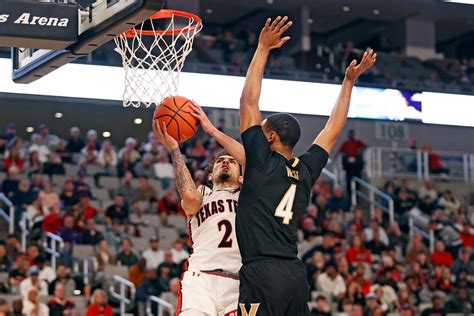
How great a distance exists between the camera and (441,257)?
1862 centimetres

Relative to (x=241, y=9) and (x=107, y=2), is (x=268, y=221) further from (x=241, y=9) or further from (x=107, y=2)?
(x=241, y=9)

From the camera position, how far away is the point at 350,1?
25.7 meters

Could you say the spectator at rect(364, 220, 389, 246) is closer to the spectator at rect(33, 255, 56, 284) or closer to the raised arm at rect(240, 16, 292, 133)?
the spectator at rect(33, 255, 56, 284)

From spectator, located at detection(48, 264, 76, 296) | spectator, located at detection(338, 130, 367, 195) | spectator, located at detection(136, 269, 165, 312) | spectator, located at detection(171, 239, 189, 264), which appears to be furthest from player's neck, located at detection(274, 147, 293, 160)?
spectator, located at detection(338, 130, 367, 195)

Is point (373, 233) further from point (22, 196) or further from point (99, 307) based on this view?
point (99, 307)

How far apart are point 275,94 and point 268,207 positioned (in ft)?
45.3

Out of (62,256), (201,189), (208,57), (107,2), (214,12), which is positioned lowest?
(62,256)

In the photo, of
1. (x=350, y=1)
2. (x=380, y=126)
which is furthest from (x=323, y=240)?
(x=350, y=1)

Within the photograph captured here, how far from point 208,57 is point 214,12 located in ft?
16.0

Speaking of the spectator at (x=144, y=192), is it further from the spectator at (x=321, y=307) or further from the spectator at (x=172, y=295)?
the spectator at (x=321, y=307)

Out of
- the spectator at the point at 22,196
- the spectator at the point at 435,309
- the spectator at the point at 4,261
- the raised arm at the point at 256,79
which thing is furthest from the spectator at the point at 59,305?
the raised arm at the point at 256,79

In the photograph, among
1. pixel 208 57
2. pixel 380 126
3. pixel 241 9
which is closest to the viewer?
pixel 208 57

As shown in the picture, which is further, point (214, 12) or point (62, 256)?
point (214, 12)

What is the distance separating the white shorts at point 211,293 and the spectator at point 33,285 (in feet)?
22.8
